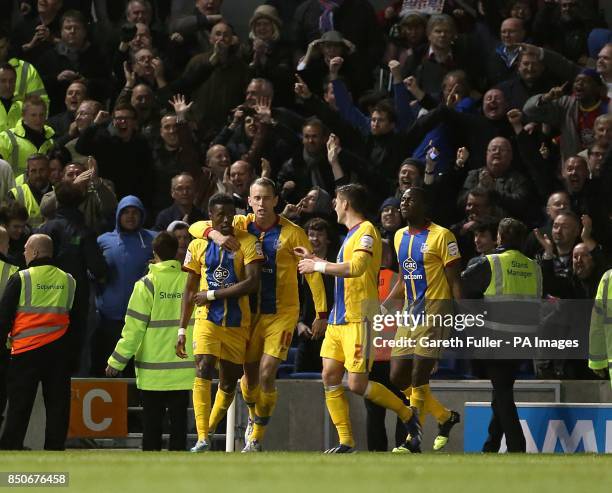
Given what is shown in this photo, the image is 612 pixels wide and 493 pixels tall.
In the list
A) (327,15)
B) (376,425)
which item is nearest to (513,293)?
(376,425)

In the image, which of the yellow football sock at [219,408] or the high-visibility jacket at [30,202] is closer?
the yellow football sock at [219,408]

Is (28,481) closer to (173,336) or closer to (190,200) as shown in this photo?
(173,336)

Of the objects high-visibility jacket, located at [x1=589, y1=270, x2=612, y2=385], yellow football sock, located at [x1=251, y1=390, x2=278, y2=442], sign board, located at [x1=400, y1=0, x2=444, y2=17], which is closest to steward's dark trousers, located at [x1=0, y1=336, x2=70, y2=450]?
yellow football sock, located at [x1=251, y1=390, x2=278, y2=442]

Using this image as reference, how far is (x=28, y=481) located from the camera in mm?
9008

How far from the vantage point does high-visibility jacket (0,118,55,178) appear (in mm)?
15984

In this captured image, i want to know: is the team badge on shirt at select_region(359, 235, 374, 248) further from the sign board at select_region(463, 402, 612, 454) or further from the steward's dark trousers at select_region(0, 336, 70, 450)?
the steward's dark trousers at select_region(0, 336, 70, 450)

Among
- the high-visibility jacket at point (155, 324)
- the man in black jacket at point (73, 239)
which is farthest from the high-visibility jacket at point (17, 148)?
the high-visibility jacket at point (155, 324)

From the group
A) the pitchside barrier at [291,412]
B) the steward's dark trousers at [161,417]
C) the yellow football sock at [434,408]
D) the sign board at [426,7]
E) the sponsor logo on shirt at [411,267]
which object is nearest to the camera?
the yellow football sock at [434,408]

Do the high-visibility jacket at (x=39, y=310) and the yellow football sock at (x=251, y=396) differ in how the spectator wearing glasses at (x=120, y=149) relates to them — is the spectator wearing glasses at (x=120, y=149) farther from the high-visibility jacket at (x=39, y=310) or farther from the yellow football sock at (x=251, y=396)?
the yellow football sock at (x=251, y=396)

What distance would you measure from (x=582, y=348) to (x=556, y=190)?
231 centimetres

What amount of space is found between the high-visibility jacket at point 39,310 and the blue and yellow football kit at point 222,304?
3.82 feet

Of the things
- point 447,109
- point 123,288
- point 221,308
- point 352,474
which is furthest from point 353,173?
point 352,474

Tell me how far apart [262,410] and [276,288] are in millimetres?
1005

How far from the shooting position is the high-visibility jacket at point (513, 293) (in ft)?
41.9
